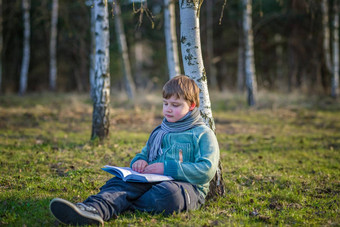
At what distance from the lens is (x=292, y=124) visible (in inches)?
403

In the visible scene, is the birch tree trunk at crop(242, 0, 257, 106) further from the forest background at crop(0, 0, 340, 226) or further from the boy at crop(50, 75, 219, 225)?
the boy at crop(50, 75, 219, 225)

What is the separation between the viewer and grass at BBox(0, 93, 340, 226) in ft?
10.9

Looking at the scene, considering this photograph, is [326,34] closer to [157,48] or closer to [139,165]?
[157,48]

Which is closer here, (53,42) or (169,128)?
(169,128)

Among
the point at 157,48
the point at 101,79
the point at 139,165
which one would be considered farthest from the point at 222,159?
the point at 157,48

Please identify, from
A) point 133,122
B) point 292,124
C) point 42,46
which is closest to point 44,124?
point 133,122

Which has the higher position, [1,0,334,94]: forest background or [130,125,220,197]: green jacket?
[1,0,334,94]: forest background

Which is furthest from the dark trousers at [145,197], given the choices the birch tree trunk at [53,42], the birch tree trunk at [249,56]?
the birch tree trunk at [53,42]

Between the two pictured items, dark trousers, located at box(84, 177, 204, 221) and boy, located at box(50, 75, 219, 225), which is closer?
dark trousers, located at box(84, 177, 204, 221)

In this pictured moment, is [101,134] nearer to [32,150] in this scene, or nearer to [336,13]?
[32,150]

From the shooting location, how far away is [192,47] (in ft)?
12.7

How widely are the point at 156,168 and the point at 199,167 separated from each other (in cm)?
47

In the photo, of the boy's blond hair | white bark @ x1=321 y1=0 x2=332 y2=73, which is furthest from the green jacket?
white bark @ x1=321 y1=0 x2=332 y2=73

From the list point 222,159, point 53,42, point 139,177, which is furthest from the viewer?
point 53,42
